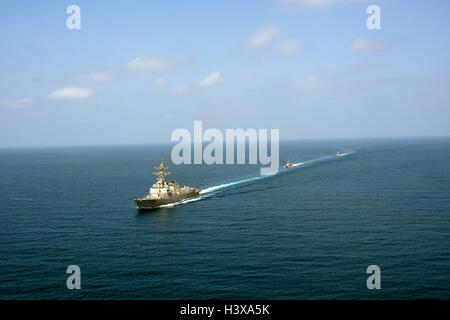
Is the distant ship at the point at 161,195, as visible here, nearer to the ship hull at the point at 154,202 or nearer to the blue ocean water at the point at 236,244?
the ship hull at the point at 154,202

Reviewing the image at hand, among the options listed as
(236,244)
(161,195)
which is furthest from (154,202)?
(236,244)

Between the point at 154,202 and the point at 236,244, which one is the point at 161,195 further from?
the point at 236,244

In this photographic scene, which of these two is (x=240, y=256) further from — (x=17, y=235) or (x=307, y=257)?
(x=17, y=235)

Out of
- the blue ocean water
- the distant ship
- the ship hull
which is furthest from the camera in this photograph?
the distant ship

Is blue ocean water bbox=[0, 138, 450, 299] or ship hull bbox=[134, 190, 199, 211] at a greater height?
ship hull bbox=[134, 190, 199, 211]

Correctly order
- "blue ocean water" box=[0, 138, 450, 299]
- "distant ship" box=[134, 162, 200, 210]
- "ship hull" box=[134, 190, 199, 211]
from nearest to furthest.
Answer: "blue ocean water" box=[0, 138, 450, 299] < "ship hull" box=[134, 190, 199, 211] < "distant ship" box=[134, 162, 200, 210]

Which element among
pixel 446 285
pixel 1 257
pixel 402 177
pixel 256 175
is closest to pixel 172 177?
pixel 256 175

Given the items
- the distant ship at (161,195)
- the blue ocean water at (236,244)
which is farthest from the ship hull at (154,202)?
the blue ocean water at (236,244)

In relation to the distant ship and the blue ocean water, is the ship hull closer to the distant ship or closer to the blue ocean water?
the distant ship

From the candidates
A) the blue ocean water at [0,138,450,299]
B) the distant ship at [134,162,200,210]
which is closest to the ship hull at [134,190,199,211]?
the distant ship at [134,162,200,210]
